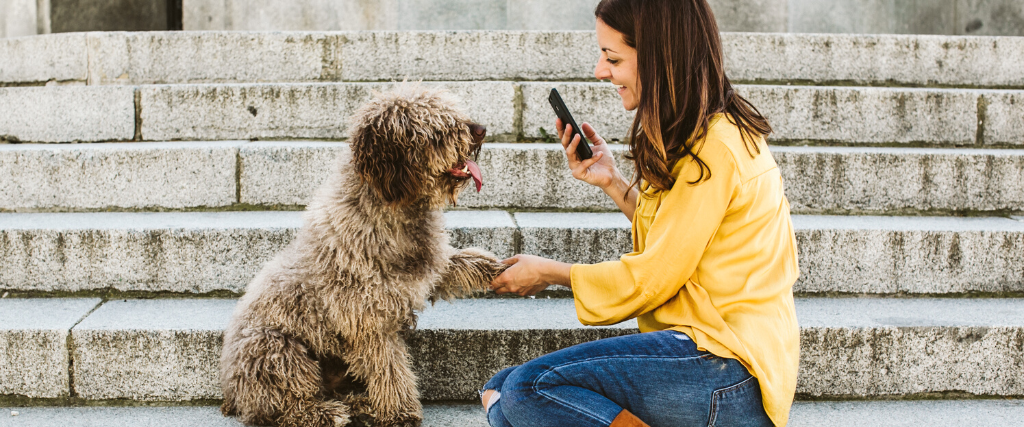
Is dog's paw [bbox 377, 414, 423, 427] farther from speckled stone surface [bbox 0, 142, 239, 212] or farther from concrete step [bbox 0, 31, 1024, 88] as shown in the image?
concrete step [bbox 0, 31, 1024, 88]

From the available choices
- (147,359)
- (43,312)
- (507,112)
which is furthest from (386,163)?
(507,112)

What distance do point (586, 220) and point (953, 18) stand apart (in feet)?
17.2

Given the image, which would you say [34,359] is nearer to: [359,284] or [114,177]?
[114,177]

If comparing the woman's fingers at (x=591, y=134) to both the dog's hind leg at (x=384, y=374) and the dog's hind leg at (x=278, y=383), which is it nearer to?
the dog's hind leg at (x=384, y=374)

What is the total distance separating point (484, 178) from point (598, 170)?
4.69ft

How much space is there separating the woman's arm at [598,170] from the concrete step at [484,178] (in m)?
1.26

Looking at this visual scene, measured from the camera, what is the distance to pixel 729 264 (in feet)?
6.39

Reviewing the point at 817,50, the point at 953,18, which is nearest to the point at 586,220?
the point at 817,50

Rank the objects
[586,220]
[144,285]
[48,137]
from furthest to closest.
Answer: [48,137] → [586,220] → [144,285]

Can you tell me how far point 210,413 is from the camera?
9.29ft

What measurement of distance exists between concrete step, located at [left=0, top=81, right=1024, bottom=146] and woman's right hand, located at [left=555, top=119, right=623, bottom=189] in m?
1.75

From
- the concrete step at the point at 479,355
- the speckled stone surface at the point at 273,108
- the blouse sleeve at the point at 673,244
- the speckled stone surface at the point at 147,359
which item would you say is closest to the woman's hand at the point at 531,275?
the blouse sleeve at the point at 673,244

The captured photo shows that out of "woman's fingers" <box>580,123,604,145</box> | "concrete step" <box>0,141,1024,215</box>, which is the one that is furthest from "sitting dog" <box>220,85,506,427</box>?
"concrete step" <box>0,141,1024,215</box>

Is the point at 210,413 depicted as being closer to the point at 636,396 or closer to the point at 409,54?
the point at 636,396
